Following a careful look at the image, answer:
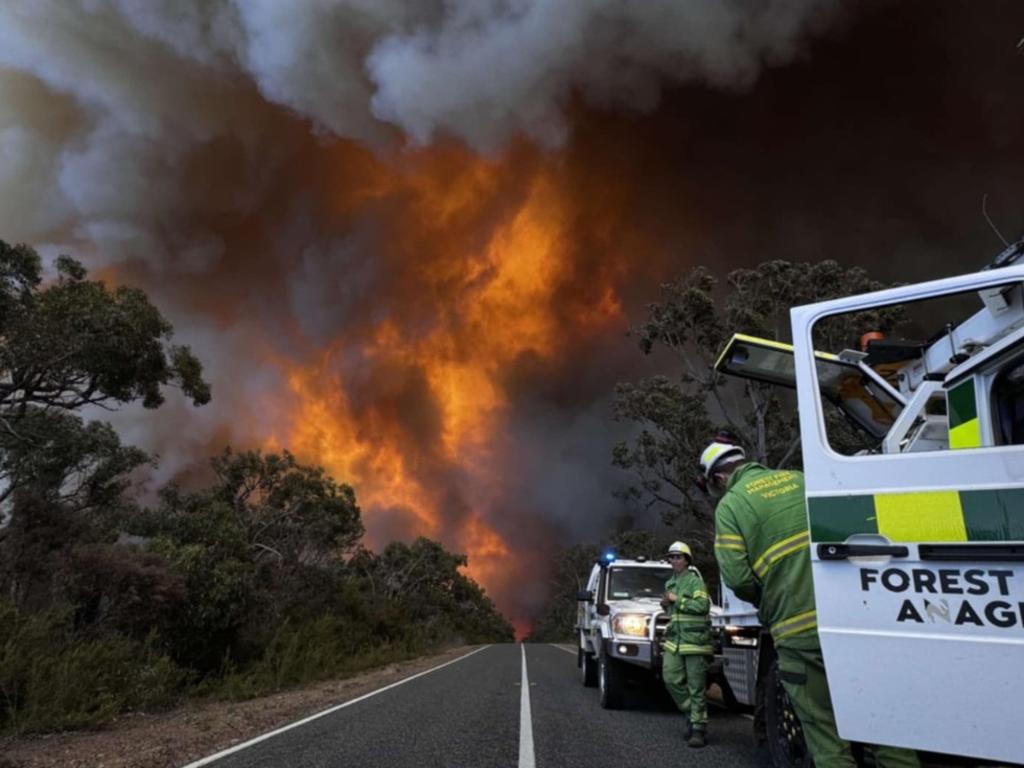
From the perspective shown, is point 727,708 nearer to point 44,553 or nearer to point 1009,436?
point 1009,436

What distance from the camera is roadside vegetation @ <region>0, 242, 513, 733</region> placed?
984 centimetres

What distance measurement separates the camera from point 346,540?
115ft

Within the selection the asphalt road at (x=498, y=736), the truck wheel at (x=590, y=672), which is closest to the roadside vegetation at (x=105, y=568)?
the asphalt road at (x=498, y=736)

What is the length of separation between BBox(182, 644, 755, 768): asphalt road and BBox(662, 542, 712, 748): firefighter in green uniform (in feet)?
0.94

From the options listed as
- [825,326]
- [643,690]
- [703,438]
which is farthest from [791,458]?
[825,326]

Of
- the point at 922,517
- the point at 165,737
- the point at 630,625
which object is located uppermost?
the point at 922,517

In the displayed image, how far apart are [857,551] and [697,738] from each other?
13.8 feet

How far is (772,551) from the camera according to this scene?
3240 mm

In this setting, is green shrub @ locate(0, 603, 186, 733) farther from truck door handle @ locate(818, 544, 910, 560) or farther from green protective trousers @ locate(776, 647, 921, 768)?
truck door handle @ locate(818, 544, 910, 560)

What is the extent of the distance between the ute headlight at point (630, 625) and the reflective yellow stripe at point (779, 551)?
5.38 metres

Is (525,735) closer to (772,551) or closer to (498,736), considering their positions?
(498,736)

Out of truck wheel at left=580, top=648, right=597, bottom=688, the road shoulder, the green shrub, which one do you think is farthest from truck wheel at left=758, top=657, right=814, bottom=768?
the green shrub

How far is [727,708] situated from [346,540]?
1141 inches

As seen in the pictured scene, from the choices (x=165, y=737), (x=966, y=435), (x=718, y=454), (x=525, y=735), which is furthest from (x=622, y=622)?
(x=966, y=435)
